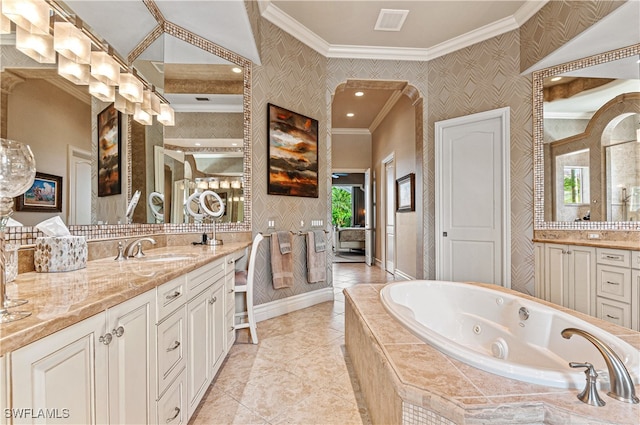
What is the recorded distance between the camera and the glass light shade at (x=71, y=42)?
147 centimetres

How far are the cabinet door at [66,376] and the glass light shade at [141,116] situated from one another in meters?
1.85

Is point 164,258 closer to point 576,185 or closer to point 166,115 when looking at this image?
point 166,115

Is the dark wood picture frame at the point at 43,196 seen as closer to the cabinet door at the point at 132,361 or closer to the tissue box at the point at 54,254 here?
the tissue box at the point at 54,254

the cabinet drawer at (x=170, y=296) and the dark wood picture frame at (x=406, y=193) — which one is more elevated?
the dark wood picture frame at (x=406, y=193)

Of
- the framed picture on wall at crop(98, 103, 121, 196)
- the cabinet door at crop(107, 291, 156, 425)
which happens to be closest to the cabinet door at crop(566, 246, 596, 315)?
the cabinet door at crop(107, 291, 156, 425)

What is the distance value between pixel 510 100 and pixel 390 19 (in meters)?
1.60

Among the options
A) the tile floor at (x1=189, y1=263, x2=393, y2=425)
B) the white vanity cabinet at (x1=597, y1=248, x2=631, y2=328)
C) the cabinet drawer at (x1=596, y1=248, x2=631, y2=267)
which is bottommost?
the tile floor at (x1=189, y1=263, x2=393, y2=425)

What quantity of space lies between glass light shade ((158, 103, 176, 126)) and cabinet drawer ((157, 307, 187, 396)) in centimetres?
185

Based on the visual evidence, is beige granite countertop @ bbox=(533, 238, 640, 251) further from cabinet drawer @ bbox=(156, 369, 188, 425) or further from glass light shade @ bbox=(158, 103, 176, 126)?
glass light shade @ bbox=(158, 103, 176, 126)

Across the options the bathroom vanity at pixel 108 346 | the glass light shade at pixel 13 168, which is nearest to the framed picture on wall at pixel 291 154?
the bathroom vanity at pixel 108 346

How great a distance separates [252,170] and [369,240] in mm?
4487

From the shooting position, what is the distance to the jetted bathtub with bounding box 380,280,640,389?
3.42 feet

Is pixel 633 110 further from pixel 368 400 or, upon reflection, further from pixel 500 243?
pixel 368 400

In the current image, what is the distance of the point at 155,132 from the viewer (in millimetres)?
2500
